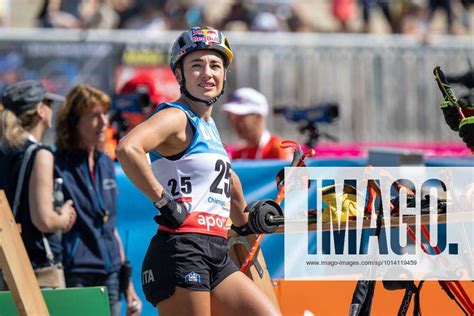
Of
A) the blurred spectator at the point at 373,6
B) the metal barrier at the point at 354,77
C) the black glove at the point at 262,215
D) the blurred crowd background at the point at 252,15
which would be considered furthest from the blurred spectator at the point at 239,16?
the black glove at the point at 262,215

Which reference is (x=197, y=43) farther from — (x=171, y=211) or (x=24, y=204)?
(x=24, y=204)

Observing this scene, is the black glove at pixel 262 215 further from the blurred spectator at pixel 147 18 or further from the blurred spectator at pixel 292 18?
the blurred spectator at pixel 292 18

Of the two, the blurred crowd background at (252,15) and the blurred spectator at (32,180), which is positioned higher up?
the blurred crowd background at (252,15)

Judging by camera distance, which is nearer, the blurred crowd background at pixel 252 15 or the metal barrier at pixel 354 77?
the metal barrier at pixel 354 77

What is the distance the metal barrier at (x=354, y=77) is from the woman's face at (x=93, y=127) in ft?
24.2

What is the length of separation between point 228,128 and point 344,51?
2.10 m

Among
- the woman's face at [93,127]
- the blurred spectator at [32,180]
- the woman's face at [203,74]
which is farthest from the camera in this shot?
the woman's face at [93,127]

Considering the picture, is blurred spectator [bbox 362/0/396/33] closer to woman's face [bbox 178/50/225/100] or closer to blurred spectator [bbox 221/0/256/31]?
blurred spectator [bbox 221/0/256/31]

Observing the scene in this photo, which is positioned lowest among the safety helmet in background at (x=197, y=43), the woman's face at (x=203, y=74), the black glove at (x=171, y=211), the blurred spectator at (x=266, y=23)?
the black glove at (x=171, y=211)

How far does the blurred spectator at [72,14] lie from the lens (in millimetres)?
14734

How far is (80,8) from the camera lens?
15352mm

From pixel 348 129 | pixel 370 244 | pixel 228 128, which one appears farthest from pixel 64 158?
pixel 348 129

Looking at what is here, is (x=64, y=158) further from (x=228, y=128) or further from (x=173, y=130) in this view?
(x=228, y=128)

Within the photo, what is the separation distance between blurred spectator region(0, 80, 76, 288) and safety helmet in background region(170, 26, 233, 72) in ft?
4.20
